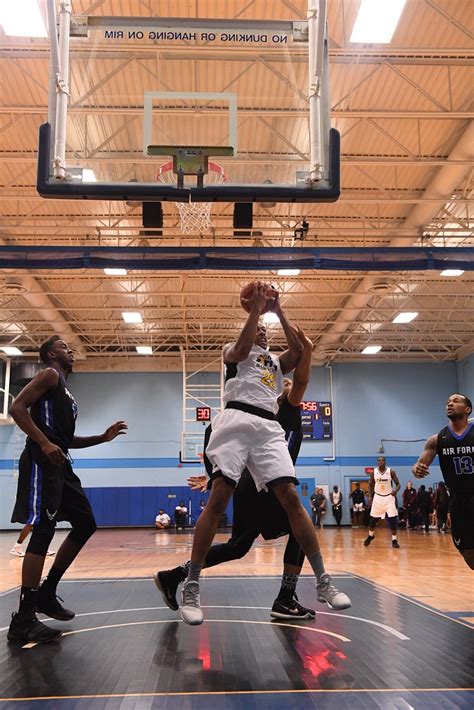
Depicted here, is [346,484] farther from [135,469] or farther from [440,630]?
[440,630]

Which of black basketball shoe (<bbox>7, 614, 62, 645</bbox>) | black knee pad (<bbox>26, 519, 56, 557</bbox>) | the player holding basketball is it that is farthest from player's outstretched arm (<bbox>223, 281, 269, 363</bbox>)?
black basketball shoe (<bbox>7, 614, 62, 645</bbox>)

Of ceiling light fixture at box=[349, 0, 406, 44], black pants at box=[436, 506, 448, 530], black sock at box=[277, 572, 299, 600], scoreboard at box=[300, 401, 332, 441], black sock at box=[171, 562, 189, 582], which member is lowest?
black pants at box=[436, 506, 448, 530]

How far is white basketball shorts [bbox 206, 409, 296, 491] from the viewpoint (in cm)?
375

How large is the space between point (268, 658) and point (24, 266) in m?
11.8

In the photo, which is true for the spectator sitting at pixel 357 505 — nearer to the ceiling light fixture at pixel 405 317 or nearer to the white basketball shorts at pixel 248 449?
the ceiling light fixture at pixel 405 317

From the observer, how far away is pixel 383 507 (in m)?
14.1

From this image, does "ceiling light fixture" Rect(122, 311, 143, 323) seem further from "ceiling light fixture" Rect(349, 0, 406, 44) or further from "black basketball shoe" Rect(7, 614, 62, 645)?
"black basketball shoe" Rect(7, 614, 62, 645)

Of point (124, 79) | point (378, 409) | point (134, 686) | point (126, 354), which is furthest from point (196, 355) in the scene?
point (134, 686)

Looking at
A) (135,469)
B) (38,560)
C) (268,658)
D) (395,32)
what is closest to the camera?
(268,658)

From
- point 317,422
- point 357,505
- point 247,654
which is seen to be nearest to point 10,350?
point 317,422

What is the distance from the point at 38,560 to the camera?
4078 millimetres

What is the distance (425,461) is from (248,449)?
1787 mm

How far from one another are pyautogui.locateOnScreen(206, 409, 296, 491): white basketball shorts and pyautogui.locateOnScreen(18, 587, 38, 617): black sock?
1407 mm

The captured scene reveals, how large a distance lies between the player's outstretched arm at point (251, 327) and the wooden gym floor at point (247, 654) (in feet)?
5.43
